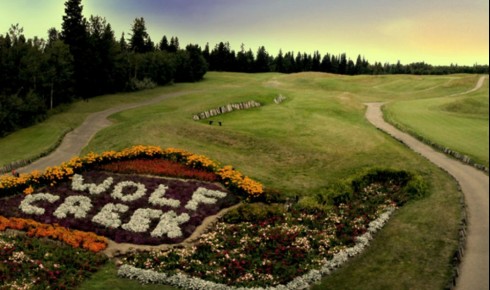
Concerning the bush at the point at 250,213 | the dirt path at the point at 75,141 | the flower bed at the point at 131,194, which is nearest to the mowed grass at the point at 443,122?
the bush at the point at 250,213

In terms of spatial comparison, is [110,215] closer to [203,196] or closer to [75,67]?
[203,196]

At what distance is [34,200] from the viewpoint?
31.2 metres

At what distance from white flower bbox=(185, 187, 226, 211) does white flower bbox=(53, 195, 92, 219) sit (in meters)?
7.04

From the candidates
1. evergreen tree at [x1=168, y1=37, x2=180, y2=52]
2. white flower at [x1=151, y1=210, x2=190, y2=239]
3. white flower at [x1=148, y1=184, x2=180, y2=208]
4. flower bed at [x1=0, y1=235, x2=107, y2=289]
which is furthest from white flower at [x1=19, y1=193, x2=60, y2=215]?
evergreen tree at [x1=168, y1=37, x2=180, y2=52]

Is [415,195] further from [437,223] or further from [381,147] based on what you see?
[381,147]

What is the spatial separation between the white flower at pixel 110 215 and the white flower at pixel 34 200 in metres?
4.08

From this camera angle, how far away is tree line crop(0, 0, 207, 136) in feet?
208

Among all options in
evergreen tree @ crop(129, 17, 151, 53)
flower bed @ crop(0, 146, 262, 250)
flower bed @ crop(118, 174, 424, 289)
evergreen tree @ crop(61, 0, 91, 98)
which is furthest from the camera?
evergreen tree @ crop(129, 17, 151, 53)

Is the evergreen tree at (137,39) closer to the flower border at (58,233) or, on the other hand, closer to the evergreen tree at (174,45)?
the evergreen tree at (174,45)

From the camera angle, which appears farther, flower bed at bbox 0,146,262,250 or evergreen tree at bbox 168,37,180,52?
evergreen tree at bbox 168,37,180,52

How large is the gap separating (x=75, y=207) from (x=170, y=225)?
7.41 meters

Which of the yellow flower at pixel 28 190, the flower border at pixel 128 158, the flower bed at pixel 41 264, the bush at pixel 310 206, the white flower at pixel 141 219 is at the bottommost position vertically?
the flower bed at pixel 41 264

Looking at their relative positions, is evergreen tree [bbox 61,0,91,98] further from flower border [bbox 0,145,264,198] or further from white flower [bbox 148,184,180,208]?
white flower [bbox 148,184,180,208]

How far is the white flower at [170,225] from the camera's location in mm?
26797
